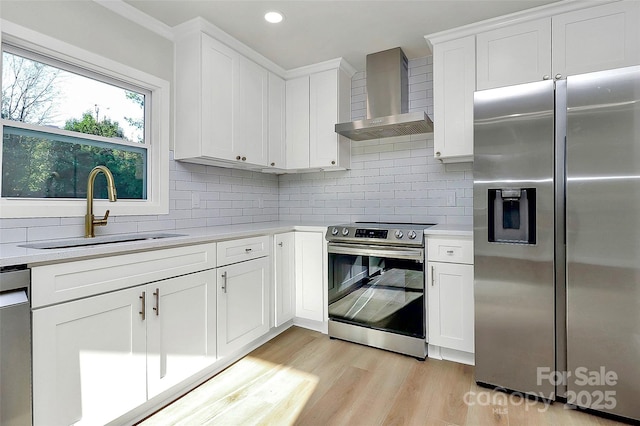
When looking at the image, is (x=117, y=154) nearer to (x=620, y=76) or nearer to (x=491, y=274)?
(x=491, y=274)

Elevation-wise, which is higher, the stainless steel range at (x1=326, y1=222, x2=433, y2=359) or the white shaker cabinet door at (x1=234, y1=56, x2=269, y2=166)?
the white shaker cabinet door at (x1=234, y1=56, x2=269, y2=166)

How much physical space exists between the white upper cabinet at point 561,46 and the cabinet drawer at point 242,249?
207 centimetres

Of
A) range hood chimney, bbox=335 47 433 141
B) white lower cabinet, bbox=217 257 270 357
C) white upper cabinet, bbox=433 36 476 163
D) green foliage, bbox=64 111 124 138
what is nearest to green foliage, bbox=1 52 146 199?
green foliage, bbox=64 111 124 138

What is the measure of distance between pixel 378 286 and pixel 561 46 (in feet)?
6.89

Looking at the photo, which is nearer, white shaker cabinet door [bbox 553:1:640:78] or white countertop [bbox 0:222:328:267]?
white countertop [bbox 0:222:328:267]

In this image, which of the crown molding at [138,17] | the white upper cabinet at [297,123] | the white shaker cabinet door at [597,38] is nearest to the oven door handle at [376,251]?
the white upper cabinet at [297,123]

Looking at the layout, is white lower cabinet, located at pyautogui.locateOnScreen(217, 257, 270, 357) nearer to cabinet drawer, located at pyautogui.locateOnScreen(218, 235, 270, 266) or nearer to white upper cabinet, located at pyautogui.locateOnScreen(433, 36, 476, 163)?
cabinet drawer, located at pyautogui.locateOnScreen(218, 235, 270, 266)

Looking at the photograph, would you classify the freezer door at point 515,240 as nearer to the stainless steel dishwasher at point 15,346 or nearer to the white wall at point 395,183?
the white wall at point 395,183

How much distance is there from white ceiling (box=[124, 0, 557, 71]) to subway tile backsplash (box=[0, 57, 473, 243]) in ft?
1.74

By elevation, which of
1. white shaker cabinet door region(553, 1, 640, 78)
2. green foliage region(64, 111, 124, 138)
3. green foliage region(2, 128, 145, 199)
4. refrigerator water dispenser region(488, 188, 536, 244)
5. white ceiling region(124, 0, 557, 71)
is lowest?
refrigerator water dispenser region(488, 188, 536, 244)

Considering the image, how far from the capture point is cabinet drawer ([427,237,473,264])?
221 centimetres

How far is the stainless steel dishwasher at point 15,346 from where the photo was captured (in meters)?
1.18

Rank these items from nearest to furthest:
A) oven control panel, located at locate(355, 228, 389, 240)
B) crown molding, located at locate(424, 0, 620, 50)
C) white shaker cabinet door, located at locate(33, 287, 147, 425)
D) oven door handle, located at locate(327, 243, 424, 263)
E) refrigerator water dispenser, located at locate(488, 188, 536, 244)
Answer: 1. white shaker cabinet door, located at locate(33, 287, 147, 425)
2. refrigerator water dispenser, located at locate(488, 188, 536, 244)
3. crown molding, located at locate(424, 0, 620, 50)
4. oven door handle, located at locate(327, 243, 424, 263)
5. oven control panel, located at locate(355, 228, 389, 240)

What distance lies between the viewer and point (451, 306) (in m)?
2.28
